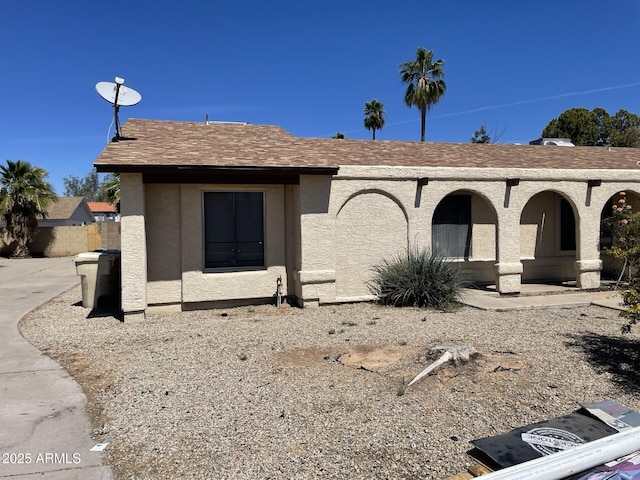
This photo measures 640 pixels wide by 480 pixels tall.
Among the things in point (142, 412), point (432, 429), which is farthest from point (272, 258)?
point (432, 429)

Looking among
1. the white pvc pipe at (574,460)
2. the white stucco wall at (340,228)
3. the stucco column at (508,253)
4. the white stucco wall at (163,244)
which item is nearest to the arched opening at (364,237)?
the white stucco wall at (340,228)

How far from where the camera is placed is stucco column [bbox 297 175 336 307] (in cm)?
1042

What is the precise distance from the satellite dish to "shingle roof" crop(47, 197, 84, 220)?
3008 centimetres

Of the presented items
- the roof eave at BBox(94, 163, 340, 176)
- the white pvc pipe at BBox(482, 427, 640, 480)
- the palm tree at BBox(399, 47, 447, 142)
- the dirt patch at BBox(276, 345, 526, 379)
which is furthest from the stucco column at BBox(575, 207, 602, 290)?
the palm tree at BBox(399, 47, 447, 142)

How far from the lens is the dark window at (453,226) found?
1282cm

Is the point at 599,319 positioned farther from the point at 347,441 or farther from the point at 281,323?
the point at 347,441

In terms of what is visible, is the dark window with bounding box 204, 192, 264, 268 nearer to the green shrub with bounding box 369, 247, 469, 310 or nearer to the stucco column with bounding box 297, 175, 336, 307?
the stucco column with bounding box 297, 175, 336, 307

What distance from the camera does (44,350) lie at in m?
7.42

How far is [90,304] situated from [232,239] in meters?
3.53

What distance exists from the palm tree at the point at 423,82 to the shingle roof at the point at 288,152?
23338 mm

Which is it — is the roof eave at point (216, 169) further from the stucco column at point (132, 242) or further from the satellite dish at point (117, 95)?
the satellite dish at point (117, 95)

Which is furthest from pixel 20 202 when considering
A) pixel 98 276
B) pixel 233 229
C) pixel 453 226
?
pixel 453 226

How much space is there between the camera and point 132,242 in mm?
9281

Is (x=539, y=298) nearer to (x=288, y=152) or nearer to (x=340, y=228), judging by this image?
(x=340, y=228)
